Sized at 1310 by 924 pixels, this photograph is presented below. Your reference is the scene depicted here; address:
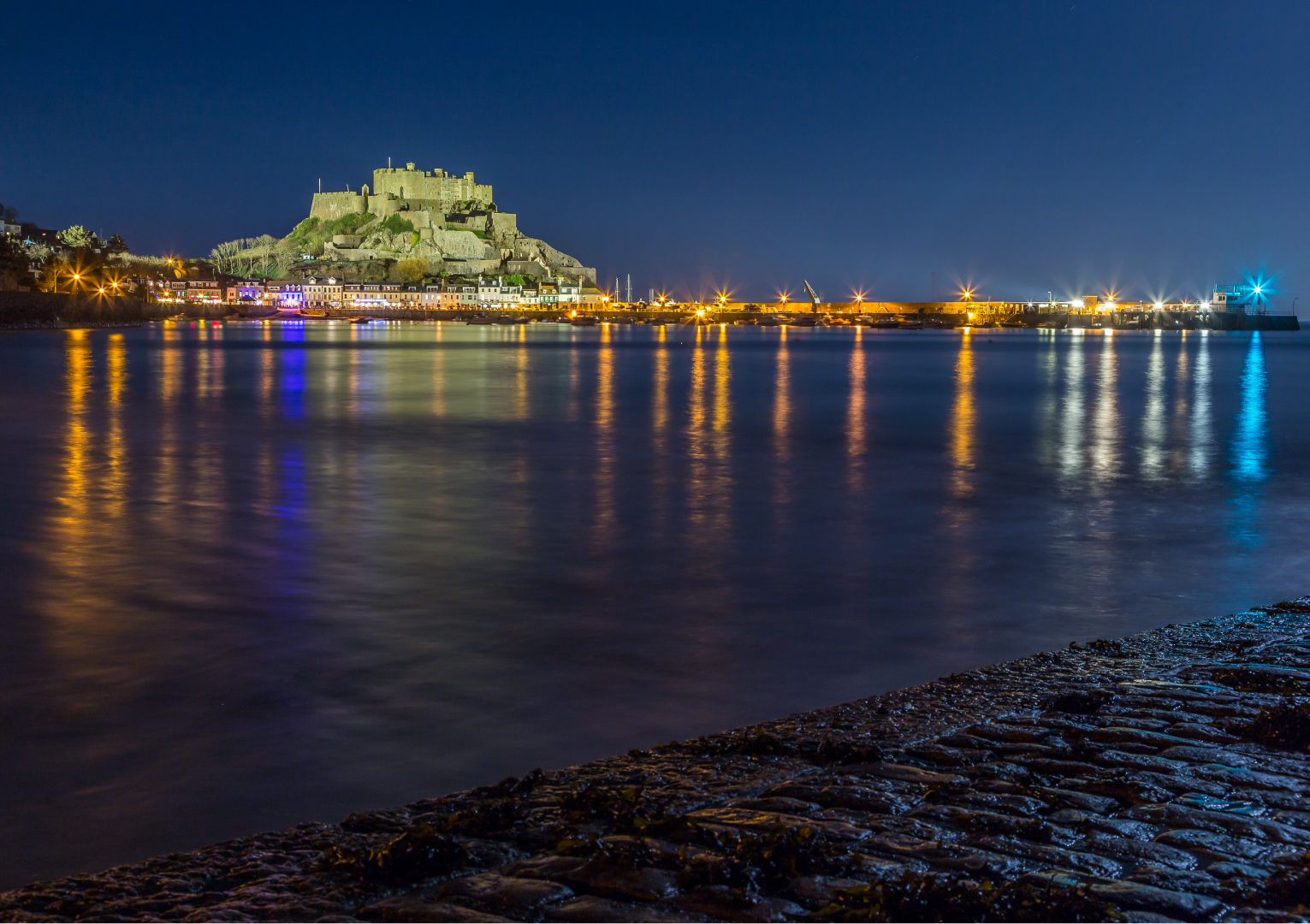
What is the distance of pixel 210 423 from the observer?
18844 millimetres

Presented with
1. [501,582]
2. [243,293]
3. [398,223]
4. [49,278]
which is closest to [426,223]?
[398,223]

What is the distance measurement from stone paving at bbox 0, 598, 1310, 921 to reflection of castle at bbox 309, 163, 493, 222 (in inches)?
6456

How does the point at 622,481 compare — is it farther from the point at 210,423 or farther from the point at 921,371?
the point at 921,371

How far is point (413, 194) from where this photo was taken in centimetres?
15925

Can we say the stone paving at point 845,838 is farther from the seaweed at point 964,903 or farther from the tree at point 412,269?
the tree at point 412,269

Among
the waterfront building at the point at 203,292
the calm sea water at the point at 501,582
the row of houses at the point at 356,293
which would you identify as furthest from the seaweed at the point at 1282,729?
the waterfront building at the point at 203,292

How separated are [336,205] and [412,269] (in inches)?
880

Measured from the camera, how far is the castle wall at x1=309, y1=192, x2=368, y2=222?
165250mm

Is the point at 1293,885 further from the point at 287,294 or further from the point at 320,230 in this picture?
the point at 320,230

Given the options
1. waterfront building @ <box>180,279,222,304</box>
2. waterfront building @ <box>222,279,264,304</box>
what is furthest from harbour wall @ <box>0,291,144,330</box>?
waterfront building @ <box>180,279,222,304</box>

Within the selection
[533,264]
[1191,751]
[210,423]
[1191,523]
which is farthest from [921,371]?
[533,264]

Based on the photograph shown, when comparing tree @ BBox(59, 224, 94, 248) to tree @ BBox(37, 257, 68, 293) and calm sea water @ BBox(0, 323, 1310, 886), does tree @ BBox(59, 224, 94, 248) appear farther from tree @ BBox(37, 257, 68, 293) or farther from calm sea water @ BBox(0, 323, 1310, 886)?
calm sea water @ BBox(0, 323, 1310, 886)

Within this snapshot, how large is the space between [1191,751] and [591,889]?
7.26ft

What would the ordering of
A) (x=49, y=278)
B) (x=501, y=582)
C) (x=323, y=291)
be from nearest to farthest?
(x=501, y=582), (x=49, y=278), (x=323, y=291)
